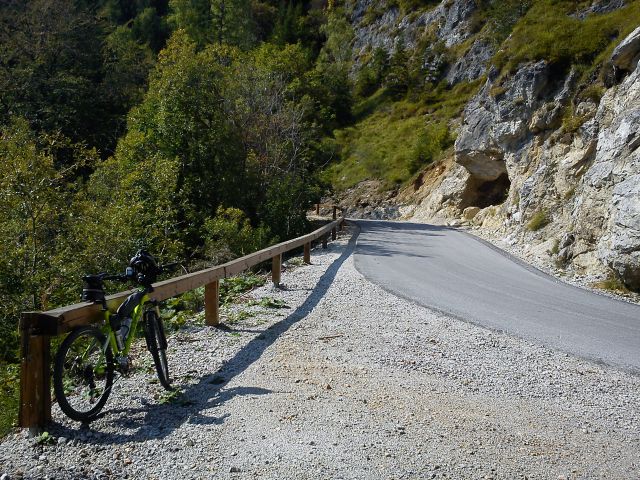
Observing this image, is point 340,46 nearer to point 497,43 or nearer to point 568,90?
point 497,43

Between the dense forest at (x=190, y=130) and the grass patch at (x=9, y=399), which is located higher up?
the dense forest at (x=190, y=130)

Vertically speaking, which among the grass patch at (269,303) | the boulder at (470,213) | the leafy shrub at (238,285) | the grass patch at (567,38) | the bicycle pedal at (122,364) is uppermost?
the grass patch at (567,38)

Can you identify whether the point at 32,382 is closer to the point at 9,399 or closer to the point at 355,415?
the point at 9,399

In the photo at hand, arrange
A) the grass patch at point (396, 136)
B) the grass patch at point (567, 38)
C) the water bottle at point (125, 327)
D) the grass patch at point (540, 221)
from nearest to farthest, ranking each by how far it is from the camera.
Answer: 1. the water bottle at point (125, 327)
2. the grass patch at point (540, 221)
3. the grass patch at point (567, 38)
4. the grass patch at point (396, 136)

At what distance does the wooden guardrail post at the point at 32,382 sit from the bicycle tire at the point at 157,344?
3.30 ft

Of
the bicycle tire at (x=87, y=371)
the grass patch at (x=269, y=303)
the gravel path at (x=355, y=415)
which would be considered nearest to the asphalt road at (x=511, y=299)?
the gravel path at (x=355, y=415)

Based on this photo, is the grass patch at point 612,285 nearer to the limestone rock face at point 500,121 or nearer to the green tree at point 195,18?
the limestone rock face at point 500,121

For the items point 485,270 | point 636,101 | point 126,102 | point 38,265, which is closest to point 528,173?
point 636,101

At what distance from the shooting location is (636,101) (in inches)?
599

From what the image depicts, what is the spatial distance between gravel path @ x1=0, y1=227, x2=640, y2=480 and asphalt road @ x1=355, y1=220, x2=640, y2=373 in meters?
0.67

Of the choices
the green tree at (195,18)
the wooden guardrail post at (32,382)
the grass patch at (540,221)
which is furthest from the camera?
the green tree at (195,18)

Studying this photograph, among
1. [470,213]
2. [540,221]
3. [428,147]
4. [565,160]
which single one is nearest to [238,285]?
[540,221]

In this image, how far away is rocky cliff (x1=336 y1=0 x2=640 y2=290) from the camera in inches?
535

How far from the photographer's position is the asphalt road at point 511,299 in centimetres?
737
